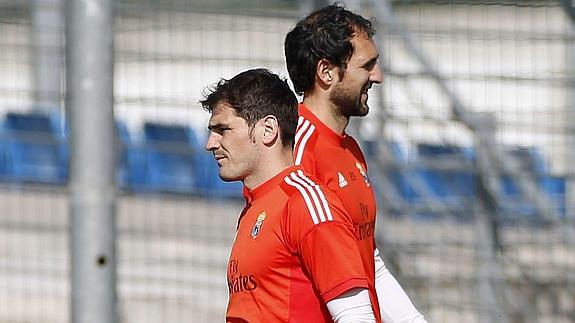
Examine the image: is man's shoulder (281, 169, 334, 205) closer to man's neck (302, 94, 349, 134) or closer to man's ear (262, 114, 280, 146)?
man's ear (262, 114, 280, 146)

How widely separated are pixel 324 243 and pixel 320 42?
0.89 m

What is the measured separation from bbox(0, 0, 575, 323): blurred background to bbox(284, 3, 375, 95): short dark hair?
7.14ft

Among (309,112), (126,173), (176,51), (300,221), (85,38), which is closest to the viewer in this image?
(300,221)

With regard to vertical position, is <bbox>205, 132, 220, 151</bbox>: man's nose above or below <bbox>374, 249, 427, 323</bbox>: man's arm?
above

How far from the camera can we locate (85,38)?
3.68 metres

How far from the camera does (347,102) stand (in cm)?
388

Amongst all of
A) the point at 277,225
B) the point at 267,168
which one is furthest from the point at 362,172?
the point at 277,225

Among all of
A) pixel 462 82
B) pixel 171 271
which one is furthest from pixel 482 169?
pixel 171 271

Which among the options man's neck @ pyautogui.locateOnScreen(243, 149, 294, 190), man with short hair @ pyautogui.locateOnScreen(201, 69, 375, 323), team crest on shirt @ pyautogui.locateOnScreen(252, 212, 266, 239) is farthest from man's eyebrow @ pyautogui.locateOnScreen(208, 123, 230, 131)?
team crest on shirt @ pyautogui.locateOnScreen(252, 212, 266, 239)

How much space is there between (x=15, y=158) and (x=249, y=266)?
402cm

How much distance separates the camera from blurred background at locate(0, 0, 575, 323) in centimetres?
616

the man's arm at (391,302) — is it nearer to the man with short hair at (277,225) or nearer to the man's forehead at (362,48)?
the man's forehead at (362,48)

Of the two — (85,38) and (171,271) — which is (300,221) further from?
Answer: (171,271)

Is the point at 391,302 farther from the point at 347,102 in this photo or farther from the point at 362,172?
the point at 347,102
